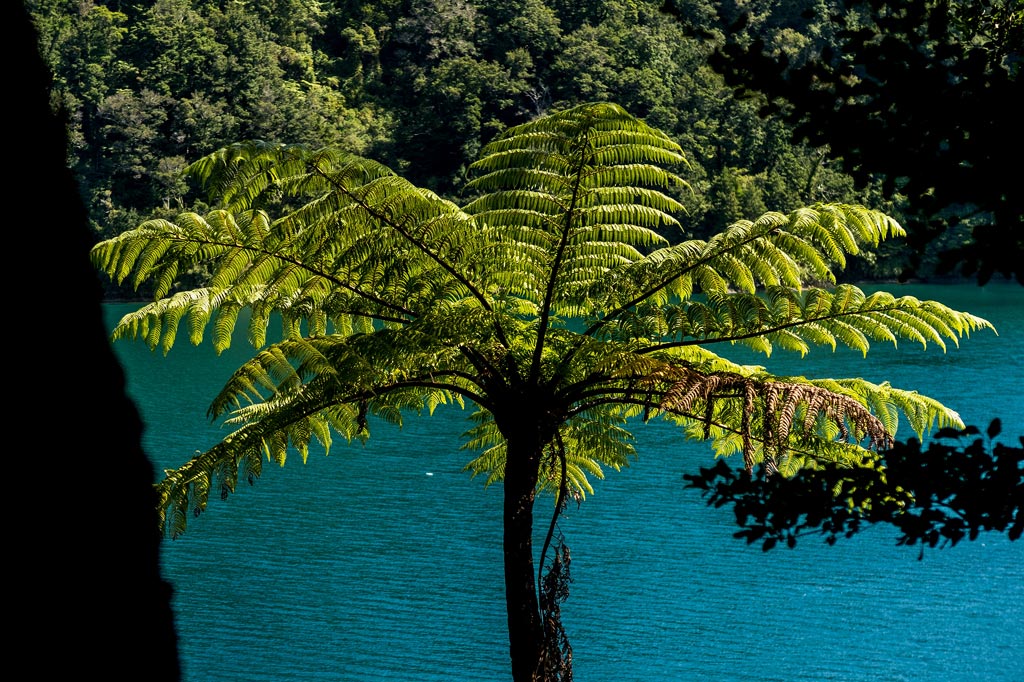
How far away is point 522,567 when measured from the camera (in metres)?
4.60

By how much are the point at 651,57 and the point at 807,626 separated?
121ft

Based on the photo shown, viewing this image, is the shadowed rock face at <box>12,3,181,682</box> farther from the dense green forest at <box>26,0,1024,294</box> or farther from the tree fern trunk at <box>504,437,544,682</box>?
the dense green forest at <box>26,0,1024,294</box>

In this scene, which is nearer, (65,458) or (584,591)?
(65,458)

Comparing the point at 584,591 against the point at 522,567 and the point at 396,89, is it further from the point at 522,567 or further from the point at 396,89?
the point at 396,89

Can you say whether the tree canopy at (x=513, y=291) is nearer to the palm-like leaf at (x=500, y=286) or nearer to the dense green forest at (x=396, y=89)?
the palm-like leaf at (x=500, y=286)

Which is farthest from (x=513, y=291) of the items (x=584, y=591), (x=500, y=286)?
(x=584, y=591)

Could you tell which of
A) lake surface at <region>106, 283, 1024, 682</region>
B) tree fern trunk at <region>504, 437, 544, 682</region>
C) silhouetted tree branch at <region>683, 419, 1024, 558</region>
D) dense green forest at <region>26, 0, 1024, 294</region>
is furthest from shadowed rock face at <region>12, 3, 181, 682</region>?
dense green forest at <region>26, 0, 1024, 294</region>

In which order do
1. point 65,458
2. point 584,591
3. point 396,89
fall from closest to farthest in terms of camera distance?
point 65,458, point 584,591, point 396,89

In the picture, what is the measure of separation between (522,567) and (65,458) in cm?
315

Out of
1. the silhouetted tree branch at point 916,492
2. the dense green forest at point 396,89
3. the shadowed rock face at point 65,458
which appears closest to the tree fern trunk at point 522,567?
the silhouetted tree branch at point 916,492

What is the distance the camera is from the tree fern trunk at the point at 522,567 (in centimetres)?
459

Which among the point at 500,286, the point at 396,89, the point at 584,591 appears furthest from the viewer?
the point at 396,89

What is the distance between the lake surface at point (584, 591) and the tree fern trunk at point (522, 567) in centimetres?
303

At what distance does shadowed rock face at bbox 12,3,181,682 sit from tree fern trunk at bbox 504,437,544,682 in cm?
293
